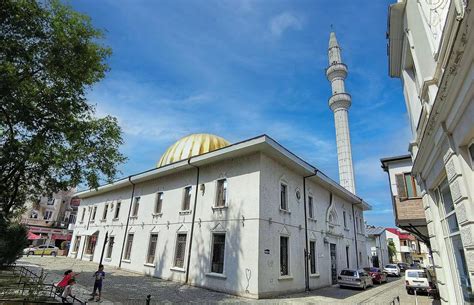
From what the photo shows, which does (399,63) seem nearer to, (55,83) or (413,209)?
(413,209)

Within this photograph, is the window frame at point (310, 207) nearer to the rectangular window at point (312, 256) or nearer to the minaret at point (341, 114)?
the rectangular window at point (312, 256)

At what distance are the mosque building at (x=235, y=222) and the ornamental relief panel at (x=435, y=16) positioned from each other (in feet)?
27.7

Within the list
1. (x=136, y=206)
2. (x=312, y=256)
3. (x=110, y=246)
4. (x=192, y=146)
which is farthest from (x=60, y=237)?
(x=312, y=256)

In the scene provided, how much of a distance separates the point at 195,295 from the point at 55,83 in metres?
11.0

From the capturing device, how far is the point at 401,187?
1291 cm

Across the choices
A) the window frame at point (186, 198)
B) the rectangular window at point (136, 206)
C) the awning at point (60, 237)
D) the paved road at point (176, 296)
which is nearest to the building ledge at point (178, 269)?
→ the paved road at point (176, 296)

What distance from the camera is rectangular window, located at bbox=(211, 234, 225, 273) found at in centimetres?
1384

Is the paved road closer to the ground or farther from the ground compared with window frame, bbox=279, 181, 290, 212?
closer to the ground

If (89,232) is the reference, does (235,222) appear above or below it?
above

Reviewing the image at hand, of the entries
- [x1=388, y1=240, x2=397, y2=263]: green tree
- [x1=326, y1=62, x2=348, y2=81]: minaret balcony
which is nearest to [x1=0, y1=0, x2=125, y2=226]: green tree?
[x1=326, y1=62, x2=348, y2=81]: minaret balcony

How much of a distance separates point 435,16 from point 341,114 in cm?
4136

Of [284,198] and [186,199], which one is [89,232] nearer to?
[186,199]

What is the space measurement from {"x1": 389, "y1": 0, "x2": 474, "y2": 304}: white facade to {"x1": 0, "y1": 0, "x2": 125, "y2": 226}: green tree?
421 inches

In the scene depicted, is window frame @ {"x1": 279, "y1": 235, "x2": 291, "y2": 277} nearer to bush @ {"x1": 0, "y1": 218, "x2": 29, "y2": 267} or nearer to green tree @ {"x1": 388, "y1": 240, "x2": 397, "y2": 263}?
bush @ {"x1": 0, "y1": 218, "x2": 29, "y2": 267}
